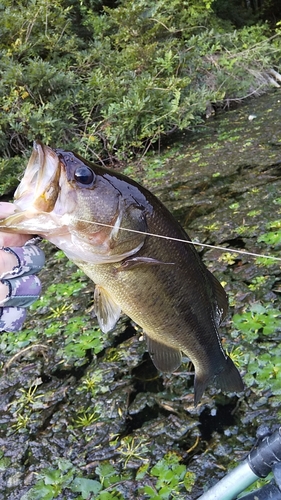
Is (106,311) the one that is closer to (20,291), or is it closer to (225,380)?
(20,291)

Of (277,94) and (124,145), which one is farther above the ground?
(124,145)

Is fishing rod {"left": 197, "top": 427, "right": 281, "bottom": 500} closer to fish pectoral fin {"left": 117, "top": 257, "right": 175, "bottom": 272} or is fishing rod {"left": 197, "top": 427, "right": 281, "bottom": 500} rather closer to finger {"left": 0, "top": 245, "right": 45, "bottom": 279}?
fish pectoral fin {"left": 117, "top": 257, "right": 175, "bottom": 272}

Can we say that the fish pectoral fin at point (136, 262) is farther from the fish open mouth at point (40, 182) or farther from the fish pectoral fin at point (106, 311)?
the fish open mouth at point (40, 182)

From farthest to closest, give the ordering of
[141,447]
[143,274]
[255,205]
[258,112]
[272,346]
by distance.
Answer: [258,112]
[255,205]
[272,346]
[141,447]
[143,274]

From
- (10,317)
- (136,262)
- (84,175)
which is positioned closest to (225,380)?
(136,262)

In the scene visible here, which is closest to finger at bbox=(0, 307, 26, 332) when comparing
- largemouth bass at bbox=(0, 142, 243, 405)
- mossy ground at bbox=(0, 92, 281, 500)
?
largemouth bass at bbox=(0, 142, 243, 405)

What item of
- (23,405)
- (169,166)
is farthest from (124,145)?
(23,405)

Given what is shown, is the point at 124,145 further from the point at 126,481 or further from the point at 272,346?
the point at 126,481
